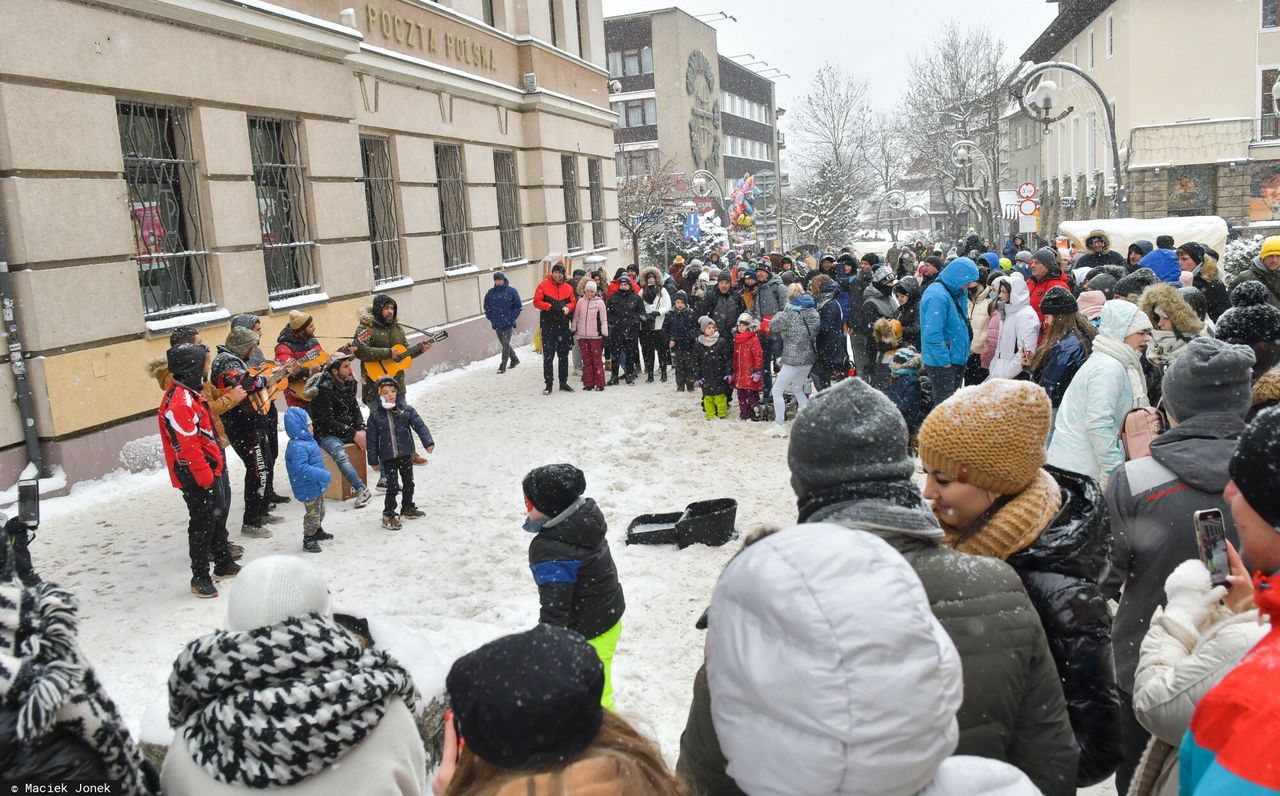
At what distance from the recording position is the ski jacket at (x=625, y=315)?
45.6 feet

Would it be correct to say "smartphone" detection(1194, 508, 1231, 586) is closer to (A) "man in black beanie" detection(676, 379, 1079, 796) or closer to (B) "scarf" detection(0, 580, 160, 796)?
(A) "man in black beanie" detection(676, 379, 1079, 796)

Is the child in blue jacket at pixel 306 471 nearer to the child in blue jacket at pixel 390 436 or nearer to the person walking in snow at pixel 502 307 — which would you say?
the child in blue jacket at pixel 390 436

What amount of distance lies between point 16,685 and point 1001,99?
46748 mm

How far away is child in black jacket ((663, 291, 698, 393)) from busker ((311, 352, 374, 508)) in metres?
5.63

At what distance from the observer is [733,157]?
227 feet

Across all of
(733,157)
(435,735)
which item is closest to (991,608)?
(435,735)

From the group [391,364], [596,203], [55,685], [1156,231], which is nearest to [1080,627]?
[55,685]

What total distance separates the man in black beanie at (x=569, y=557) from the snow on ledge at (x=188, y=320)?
22.6 feet

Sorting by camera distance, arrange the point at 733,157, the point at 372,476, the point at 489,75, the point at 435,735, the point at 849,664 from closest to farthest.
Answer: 1. the point at 849,664
2. the point at 435,735
3. the point at 372,476
4. the point at 489,75
5. the point at 733,157

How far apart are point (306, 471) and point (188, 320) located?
12.9 ft

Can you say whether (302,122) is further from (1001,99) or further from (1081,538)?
(1001,99)

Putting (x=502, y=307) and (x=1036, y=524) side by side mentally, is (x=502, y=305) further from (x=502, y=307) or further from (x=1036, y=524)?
(x=1036, y=524)

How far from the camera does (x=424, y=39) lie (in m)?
15.4

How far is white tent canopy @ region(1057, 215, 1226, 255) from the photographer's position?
16.1 m
